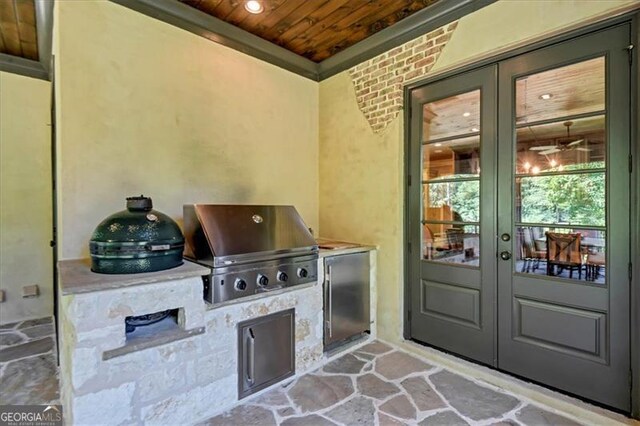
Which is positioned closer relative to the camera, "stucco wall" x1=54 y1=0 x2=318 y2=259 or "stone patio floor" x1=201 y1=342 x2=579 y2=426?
"stone patio floor" x1=201 y1=342 x2=579 y2=426

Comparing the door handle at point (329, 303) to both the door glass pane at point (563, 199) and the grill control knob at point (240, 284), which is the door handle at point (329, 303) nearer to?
the grill control knob at point (240, 284)

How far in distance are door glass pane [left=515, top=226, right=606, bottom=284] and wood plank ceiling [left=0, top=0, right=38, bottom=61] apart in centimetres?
452

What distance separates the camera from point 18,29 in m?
3.05

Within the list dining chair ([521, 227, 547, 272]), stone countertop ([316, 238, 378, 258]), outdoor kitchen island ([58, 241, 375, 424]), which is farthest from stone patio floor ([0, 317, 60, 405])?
dining chair ([521, 227, 547, 272])

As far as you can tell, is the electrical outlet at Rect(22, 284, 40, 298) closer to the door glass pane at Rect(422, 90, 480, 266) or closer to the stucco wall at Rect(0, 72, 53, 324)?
the stucco wall at Rect(0, 72, 53, 324)

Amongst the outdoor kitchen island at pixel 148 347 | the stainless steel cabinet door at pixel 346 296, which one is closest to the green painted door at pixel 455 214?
the stainless steel cabinet door at pixel 346 296

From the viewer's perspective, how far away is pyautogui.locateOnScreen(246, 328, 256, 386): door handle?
2.26m

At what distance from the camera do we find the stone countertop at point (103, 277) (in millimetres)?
1633

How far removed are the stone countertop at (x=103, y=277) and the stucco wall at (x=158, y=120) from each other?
1.50ft

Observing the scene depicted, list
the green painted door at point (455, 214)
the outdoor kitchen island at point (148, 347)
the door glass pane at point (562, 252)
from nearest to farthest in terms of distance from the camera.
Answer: the outdoor kitchen island at point (148, 347)
the door glass pane at point (562, 252)
the green painted door at point (455, 214)

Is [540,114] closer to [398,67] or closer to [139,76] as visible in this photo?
[398,67]

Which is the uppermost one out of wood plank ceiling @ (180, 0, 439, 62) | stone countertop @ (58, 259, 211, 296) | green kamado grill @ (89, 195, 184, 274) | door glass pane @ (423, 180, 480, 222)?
wood plank ceiling @ (180, 0, 439, 62)

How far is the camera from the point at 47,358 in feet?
9.17

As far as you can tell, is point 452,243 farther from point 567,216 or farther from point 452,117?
point 452,117
